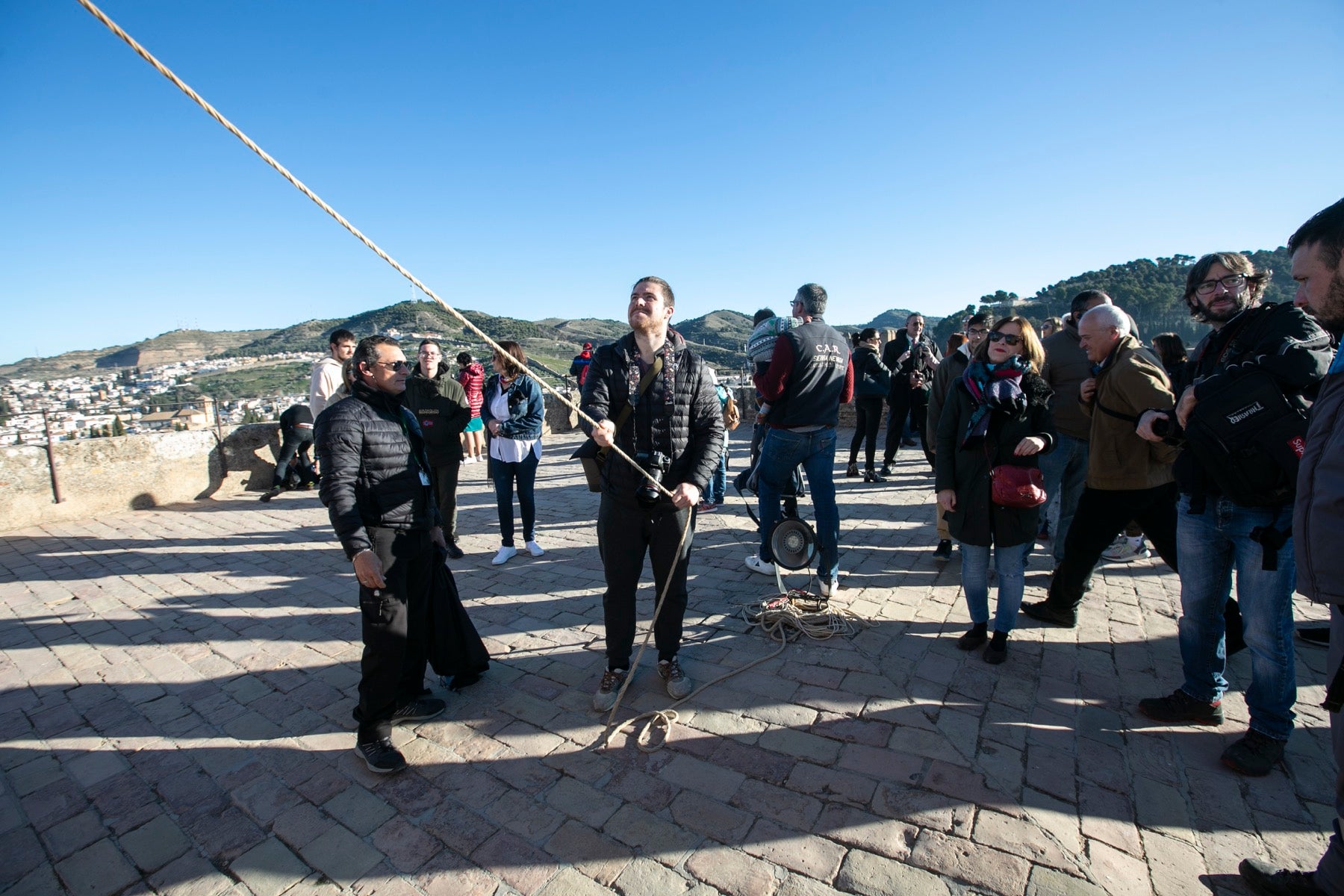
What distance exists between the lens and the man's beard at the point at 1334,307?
1611 millimetres

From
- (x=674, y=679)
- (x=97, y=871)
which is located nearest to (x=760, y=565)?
(x=674, y=679)

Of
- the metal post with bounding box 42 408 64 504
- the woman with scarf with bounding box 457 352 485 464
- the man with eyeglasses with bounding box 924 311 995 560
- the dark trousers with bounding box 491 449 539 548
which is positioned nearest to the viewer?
the man with eyeglasses with bounding box 924 311 995 560

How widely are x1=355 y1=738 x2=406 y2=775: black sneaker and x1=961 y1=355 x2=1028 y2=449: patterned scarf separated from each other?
3.41 metres

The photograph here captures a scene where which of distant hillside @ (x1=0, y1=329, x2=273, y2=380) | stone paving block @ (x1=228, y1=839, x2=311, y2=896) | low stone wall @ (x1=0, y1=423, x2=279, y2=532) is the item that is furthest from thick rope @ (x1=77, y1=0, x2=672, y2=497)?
distant hillside @ (x1=0, y1=329, x2=273, y2=380)

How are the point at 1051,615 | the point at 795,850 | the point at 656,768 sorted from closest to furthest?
the point at 795,850, the point at 656,768, the point at 1051,615

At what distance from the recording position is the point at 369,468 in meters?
2.77

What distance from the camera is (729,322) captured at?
6462cm

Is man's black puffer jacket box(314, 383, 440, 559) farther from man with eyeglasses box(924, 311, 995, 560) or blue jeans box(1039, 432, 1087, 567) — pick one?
blue jeans box(1039, 432, 1087, 567)

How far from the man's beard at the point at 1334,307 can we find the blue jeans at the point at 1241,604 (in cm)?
99

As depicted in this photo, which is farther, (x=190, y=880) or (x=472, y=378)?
(x=472, y=378)

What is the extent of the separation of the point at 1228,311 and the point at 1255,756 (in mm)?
2002

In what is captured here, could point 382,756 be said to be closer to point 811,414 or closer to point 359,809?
point 359,809

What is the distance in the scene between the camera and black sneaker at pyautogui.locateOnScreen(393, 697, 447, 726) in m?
3.08

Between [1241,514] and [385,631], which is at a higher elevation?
[1241,514]
